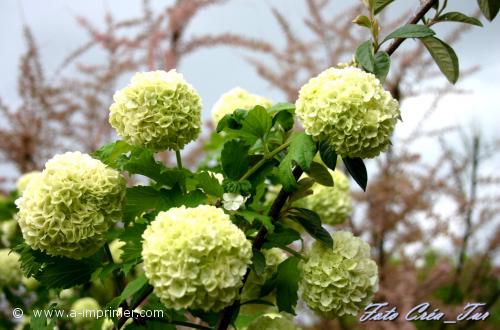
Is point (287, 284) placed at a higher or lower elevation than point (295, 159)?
lower

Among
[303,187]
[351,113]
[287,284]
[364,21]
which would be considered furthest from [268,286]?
[364,21]

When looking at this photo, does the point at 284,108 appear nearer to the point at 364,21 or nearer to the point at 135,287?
the point at 364,21

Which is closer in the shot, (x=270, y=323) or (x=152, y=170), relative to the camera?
(x=152, y=170)

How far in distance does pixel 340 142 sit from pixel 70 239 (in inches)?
13.6

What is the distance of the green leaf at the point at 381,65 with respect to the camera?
29.6 inches

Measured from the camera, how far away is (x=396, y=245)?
1.93 metres

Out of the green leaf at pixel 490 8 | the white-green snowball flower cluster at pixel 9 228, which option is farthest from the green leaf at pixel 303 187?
the white-green snowball flower cluster at pixel 9 228

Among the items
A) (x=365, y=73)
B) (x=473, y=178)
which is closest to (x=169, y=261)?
(x=365, y=73)

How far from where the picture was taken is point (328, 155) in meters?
0.73

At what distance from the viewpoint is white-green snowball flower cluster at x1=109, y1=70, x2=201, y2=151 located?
77cm

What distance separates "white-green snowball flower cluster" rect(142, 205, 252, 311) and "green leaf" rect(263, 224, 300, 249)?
0.11 m

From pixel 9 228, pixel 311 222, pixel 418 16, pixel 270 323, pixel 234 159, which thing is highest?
pixel 9 228

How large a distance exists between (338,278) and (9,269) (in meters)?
1.13

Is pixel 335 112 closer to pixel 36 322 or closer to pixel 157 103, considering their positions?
pixel 157 103
